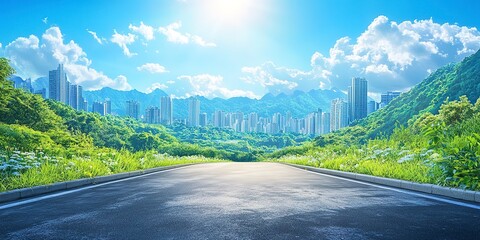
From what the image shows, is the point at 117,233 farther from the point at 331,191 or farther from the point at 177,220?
the point at 331,191

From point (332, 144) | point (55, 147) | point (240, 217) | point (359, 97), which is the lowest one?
point (332, 144)

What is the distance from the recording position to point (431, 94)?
9219 cm

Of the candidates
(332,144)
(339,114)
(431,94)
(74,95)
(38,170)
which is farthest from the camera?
(339,114)

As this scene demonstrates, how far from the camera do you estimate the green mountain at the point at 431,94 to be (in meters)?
80.4

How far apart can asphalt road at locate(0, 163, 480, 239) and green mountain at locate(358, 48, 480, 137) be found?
7072 cm

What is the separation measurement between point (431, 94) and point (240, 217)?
3838 inches

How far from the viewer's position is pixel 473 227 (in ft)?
16.6

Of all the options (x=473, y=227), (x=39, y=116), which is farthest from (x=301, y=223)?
(x=39, y=116)

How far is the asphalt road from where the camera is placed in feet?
15.8

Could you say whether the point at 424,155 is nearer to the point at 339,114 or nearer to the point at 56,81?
the point at 56,81

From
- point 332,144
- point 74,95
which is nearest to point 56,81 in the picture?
point 74,95

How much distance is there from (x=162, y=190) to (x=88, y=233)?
490 cm

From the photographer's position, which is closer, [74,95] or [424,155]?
[424,155]

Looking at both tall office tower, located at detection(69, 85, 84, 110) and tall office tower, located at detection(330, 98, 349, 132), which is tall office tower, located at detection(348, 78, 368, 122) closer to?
tall office tower, located at detection(330, 98, 349, 132)
